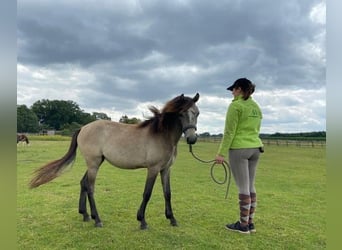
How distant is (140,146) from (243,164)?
57.5 inches

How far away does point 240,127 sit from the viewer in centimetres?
356

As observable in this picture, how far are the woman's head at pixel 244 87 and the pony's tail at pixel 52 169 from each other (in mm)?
2582

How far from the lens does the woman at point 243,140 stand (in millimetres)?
3492

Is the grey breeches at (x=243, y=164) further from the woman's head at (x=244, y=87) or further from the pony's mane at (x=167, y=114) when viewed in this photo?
the pony's mane at (x=167, y=114)

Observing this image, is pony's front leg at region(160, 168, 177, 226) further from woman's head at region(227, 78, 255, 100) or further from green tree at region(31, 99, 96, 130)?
green tree at region(31, 99, 96, 130)

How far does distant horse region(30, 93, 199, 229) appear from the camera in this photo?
381cm

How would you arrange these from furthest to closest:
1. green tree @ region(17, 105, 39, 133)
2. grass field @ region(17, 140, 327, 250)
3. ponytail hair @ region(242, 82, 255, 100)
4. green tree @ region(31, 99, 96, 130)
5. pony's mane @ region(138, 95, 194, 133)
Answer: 1. green tree @ region(31, 99, 96, 130)
2. pony's mane @ region(138, 95, 194, 133)
3. ponytail hair @ region(242, 82, 255, 100)
4. grass field @ region(17, 140, 327, 250)
5. green tree @ region(17, 105, 39, 133)

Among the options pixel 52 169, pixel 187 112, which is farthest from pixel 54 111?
pixel 187 112

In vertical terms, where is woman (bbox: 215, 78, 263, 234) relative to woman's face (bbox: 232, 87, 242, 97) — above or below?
below

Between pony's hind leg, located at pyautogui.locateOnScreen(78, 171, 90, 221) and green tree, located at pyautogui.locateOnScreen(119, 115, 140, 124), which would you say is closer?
pony's hind leg, located at pyautogui.locateOnScreen(78, 171, 90, 221)

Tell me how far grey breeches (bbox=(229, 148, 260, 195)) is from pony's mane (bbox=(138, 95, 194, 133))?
0.88 meters

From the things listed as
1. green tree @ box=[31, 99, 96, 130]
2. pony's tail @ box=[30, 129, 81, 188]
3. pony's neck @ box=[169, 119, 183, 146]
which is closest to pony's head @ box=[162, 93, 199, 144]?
pony's neck @ box=[169, 119, 183, 146]

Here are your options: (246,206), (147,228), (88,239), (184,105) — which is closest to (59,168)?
(88,239)

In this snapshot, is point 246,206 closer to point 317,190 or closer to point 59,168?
point 59,168
